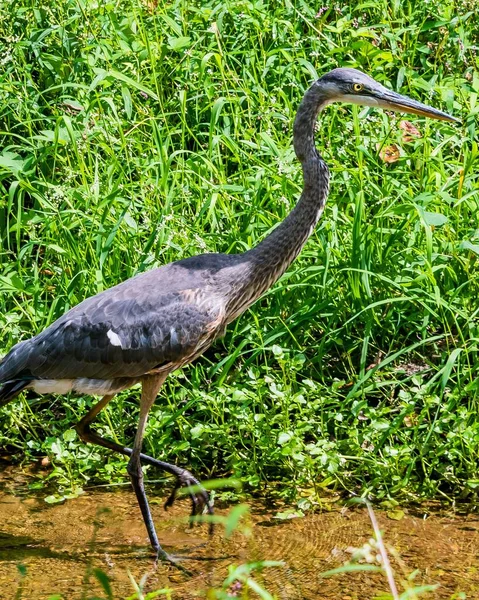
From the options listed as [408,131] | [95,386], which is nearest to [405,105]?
[408,131]

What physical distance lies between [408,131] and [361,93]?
139cm

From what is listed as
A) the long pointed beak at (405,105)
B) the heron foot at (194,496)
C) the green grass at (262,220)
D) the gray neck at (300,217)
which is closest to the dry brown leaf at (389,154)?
the green grass at (262,220)

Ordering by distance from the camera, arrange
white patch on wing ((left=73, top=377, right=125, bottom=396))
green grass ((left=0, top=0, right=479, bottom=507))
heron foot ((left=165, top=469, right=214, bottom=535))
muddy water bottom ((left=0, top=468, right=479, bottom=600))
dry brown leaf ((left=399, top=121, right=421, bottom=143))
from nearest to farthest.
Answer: muddy water bottom ((left=0, top=468, right=479, bottom=600))
heron foot ((left=165, top=469, right=214, bottom=535))
white patch on wing ((left=73, top=377, right=125, bottom=396))
green grass ((left=0, top=0, right=479, bottom=507))
dry brown leaf ((left=399, top=121, right=421, bottom=143))

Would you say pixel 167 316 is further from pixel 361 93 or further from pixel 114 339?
pixel 361 93

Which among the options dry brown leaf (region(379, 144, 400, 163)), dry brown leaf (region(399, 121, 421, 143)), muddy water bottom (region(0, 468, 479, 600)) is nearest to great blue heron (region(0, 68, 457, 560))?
muddy water bottom (region(0, 468, 479, 600))

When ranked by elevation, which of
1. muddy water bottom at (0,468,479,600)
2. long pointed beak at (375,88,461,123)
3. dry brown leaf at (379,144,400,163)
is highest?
long pointed beak at (375,88,461,123)

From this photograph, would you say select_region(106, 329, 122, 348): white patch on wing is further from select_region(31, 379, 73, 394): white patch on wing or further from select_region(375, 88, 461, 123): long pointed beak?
select_region(375, 88, 461, 123): long pointed beak

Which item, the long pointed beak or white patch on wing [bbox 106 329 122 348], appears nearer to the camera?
white patch on wing [bbox 106 329 122 348]

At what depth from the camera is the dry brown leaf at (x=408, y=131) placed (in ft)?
20.7

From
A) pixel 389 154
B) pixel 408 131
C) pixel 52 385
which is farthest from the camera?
pixel 408 131

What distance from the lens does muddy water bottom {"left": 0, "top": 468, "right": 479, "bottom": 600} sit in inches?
171

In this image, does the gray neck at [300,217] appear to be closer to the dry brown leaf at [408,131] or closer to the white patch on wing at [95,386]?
the white patch on wing at [95,386]

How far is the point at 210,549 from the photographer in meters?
4.71

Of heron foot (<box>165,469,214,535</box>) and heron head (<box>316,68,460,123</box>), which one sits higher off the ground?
heron head (<box>316,68,460,123</box>)
